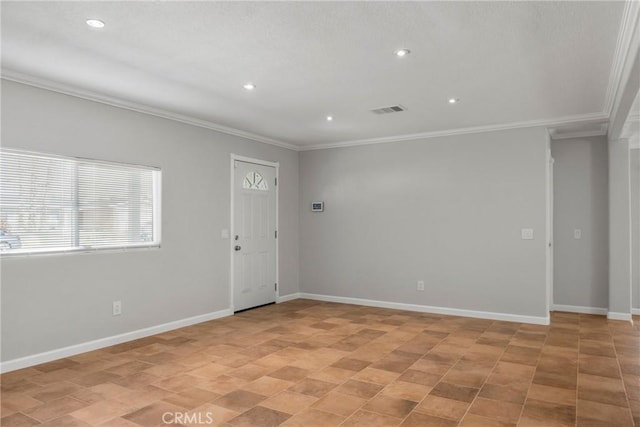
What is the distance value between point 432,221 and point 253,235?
2.60 meters

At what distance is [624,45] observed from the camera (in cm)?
297

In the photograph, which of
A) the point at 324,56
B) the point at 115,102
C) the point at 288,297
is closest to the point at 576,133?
the point at 324,56

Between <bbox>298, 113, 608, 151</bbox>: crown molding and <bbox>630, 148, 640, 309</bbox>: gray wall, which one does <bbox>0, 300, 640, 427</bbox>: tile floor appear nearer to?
<bbox>630, 148, 640, 309</bbox>: gray wall

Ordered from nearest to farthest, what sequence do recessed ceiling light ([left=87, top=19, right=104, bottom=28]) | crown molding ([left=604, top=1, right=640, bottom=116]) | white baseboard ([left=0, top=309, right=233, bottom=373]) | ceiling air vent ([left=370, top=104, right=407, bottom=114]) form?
crown molding ([left=604, top=1, right=640, bottom=116]) → recessed ceiling light ([left=87, top=19, right=104, bottom=28]) → white baseboard ([left=0, top=309, right=233, bottom=373]) → ceiling air vent ([left=370, top=104, right=407, bottom=114])

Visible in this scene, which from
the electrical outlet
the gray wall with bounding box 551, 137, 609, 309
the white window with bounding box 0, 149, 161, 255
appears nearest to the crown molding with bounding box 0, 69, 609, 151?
the gray wall with bounding box 551, 137, 609, 309

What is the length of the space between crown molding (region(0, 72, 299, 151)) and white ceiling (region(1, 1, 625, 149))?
21 millimetres

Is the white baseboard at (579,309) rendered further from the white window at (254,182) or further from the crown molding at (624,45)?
the white window at (254,182)

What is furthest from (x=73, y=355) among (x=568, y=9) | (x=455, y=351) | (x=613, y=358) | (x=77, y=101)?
(x=613, y=358)

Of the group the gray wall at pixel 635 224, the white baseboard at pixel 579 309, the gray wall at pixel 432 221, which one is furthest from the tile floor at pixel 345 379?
the gray wall at pixel 635 224

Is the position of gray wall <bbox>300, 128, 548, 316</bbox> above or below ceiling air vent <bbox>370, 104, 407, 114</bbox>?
below

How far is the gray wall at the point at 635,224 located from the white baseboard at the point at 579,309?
0.75 meters

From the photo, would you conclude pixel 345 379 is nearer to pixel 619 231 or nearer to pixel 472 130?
pixel 472 130

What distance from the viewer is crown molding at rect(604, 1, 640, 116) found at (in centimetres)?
251

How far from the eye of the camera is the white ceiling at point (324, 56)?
258cm
